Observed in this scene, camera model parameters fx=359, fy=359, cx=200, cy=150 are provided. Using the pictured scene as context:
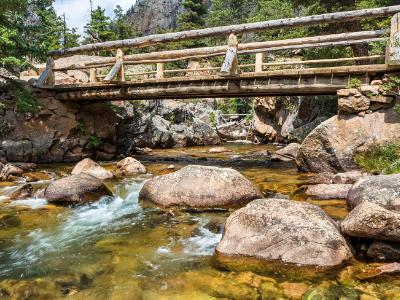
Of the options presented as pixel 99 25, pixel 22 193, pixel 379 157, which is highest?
pixel 99 25

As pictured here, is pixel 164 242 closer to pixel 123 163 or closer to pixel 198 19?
pixel 123 163

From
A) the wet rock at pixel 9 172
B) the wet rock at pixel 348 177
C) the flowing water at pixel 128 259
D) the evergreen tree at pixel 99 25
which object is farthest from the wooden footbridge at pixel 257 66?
the evergreen tree at pixel 99 25

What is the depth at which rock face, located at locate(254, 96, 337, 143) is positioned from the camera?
54.4 feet

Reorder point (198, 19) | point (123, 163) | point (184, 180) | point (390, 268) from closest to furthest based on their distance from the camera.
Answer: point (390, 268), point (184, 180), point (123, 163), point (198, 19)

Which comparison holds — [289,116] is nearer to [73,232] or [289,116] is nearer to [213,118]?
[213,118]

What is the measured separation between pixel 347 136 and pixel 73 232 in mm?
6616

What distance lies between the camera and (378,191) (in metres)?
5.44

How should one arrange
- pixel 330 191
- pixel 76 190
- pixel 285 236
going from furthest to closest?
pixel 76 190, pixel 330 191, pixel 285 236

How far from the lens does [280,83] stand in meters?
9.93

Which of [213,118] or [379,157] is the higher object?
[213,118]

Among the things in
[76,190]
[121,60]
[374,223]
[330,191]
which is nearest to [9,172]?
[76,190]

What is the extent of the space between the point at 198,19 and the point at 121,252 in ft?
140

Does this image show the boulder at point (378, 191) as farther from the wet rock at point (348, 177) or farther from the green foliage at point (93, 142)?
the green foliage at point (93, 142)

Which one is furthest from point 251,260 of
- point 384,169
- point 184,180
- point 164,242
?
point 384,169
